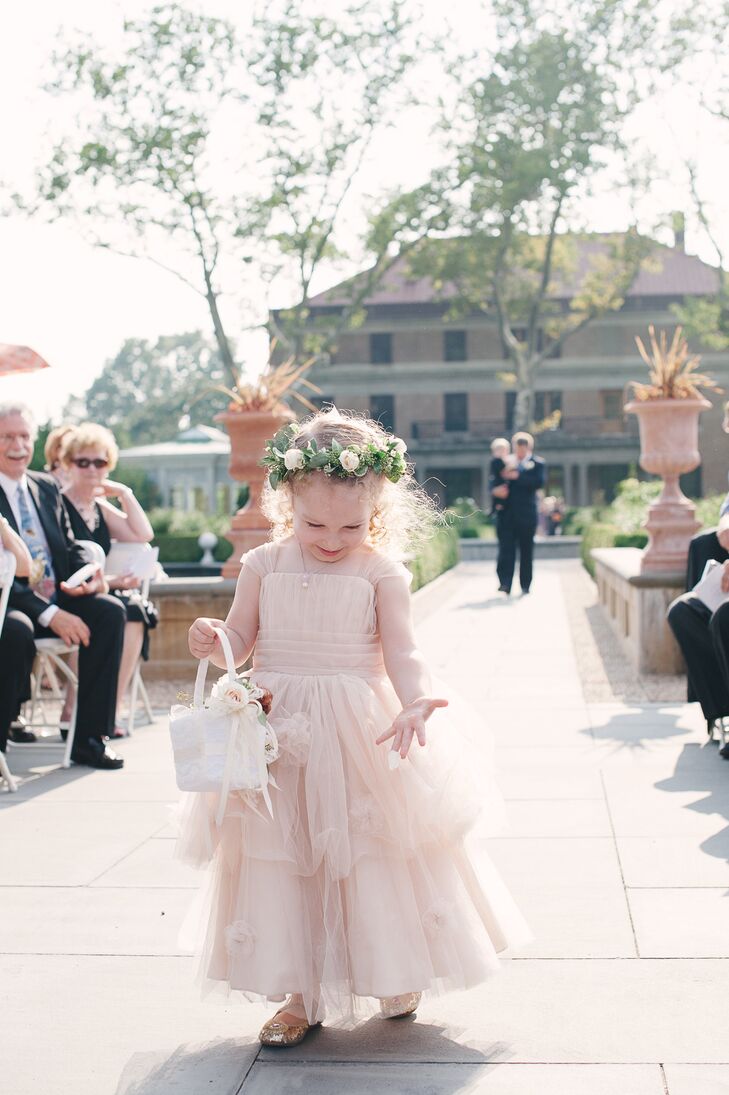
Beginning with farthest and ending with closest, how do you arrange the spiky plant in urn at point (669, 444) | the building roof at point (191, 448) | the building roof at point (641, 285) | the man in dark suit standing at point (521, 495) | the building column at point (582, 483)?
1. the building roof at point (641, 285)
2. the building column at point (582, 483)
3. the building roof at point (191, 448)
4. the man in dark suit standing at point (521, 495)
5. the spiky plant in urn at point (669, 444)

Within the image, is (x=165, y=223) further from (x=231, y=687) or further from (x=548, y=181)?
(x=231, y=687)

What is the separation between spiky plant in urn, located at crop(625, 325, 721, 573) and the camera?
9.88m

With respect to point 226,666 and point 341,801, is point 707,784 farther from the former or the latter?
point 226,666

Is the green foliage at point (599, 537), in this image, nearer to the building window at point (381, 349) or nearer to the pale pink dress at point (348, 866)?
the pale pink dress at point (348, 866)

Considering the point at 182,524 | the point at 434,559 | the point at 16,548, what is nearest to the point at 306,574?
the point at 16,548

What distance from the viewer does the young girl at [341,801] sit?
3.00 m

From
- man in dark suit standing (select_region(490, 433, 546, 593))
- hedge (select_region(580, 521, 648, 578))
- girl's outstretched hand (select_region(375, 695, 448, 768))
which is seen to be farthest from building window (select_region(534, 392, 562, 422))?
girl's outstretched hand (select_region(375, 695, 448, 768))

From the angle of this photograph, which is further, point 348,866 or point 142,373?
point 142,373

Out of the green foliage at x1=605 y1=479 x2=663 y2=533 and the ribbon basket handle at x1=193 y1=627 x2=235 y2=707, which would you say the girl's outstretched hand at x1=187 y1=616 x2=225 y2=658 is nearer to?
the ribbon basket handle at x1=193 y1=627 x2=235 y2=707

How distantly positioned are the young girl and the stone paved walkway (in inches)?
7.2

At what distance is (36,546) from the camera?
22.0 feet

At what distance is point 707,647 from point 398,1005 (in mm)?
3894

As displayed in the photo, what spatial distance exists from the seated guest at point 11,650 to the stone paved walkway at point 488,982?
1.20ft

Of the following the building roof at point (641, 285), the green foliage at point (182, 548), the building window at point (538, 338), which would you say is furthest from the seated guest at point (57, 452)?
the building window at point (538, 338)
